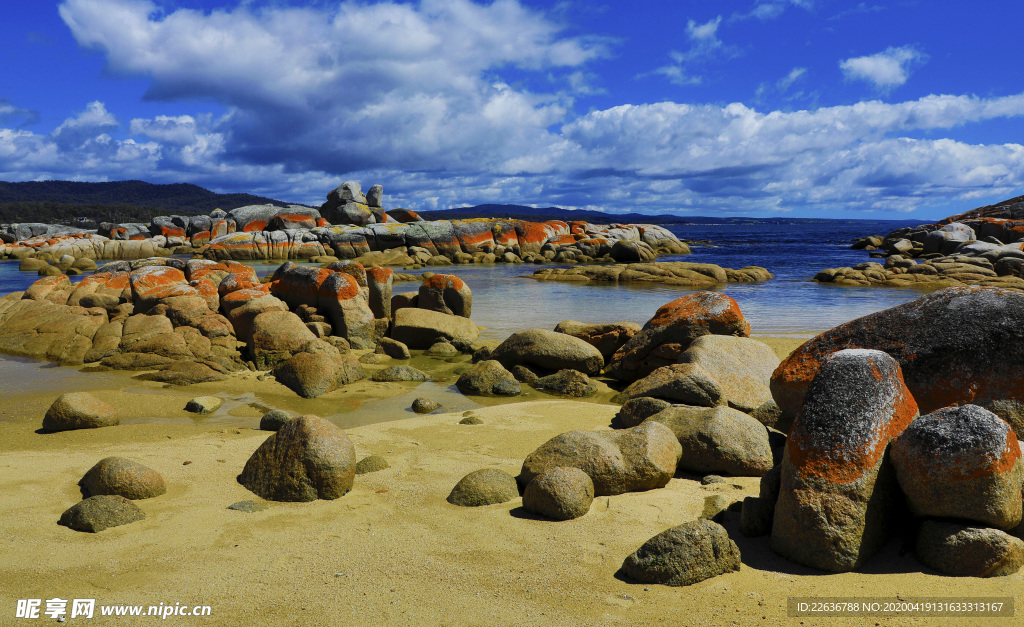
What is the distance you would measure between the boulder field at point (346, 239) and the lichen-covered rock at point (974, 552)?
107ft

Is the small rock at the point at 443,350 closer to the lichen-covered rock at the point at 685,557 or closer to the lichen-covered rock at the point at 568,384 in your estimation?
the lichen-covered rock at the point at 568,384

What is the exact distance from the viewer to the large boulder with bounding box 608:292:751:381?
8.67 meters

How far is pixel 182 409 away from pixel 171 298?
4641 mm

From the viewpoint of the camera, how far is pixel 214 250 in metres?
36.4

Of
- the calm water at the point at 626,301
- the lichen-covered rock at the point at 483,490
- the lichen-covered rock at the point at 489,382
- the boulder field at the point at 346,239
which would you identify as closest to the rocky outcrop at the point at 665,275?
the calm water at the point at 626,301

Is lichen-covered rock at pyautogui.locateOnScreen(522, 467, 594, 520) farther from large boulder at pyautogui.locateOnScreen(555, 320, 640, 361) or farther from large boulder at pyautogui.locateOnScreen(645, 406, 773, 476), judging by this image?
large boulder at pyautogui.locateOnScreen(555, 320, 640, 361)

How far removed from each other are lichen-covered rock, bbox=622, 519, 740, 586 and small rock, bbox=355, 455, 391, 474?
8.04 ft

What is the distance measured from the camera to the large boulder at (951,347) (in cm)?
448

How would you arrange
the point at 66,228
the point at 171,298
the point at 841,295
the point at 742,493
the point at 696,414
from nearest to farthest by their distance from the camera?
the point at 742,493
the point at 696,414
the point at 171,298
the point at 841,295
the point at 66,228

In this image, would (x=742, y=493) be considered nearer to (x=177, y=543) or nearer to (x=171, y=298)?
(x=177, y=543)

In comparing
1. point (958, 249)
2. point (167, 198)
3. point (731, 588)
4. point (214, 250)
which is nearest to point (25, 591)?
point (731, 588)

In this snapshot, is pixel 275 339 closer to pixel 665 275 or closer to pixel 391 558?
pixel 391 558

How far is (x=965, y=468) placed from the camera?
301 cm

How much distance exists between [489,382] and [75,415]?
4495 mm
